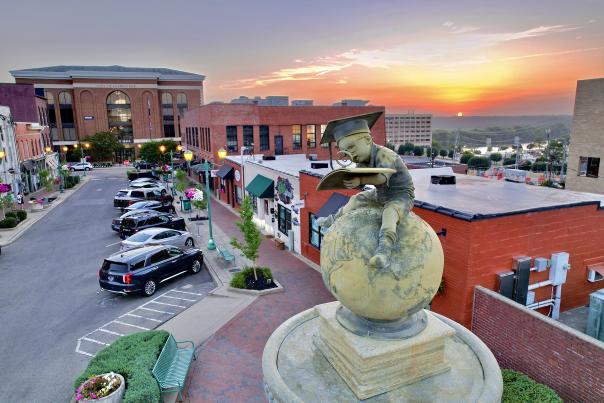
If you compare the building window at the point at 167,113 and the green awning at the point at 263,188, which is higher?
the building window at the point at 167,113

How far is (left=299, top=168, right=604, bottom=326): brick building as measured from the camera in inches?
375

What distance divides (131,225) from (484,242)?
1835cm

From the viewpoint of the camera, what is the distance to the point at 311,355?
6605mm

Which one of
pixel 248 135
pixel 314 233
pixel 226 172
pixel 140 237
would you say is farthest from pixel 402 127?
pixel 140 237

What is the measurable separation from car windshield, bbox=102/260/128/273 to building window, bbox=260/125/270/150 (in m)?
26.4

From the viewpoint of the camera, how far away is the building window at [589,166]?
27656 millimetres

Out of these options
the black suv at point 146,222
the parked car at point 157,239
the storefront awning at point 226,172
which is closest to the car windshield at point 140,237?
the parked car at point 157,239

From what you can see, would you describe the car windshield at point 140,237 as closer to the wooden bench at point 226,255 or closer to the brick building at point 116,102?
the wooden bench at point 226,255

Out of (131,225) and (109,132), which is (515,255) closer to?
(131,225)

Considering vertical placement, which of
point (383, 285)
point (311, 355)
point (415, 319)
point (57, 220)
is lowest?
point (57, 220)

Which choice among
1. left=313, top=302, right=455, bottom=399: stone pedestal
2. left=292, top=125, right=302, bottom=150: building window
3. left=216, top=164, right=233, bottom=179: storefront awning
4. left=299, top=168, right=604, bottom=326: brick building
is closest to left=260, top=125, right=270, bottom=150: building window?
left=292, top=125, right=302, bottom=150: building window

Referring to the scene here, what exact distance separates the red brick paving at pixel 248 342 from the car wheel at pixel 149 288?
4163 mm

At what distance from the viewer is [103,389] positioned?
25.8 ft

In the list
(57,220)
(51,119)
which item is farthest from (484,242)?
(51,119)
